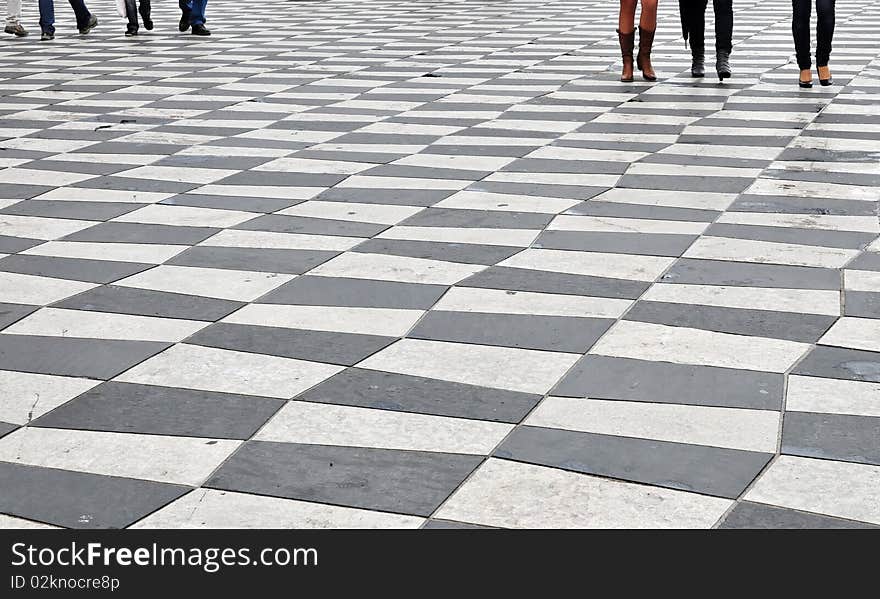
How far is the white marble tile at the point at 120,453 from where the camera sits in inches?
123

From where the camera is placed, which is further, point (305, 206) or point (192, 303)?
point (305, 206)

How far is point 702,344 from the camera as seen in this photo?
3.99m

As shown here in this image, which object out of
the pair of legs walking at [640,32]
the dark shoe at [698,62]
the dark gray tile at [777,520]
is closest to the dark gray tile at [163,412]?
the dark gray tile at [777,520]

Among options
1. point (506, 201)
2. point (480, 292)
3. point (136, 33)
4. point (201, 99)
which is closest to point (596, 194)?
point (506, 201)

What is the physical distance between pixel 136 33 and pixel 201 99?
17.9 ft

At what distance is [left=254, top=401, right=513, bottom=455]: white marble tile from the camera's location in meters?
3.27

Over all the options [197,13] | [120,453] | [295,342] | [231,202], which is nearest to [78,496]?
[120,453]

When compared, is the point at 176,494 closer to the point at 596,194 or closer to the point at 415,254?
the point at 415,254

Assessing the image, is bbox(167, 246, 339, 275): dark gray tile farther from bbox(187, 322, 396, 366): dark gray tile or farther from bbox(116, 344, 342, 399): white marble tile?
bbox(116, 344, 342, 399): white marble tile

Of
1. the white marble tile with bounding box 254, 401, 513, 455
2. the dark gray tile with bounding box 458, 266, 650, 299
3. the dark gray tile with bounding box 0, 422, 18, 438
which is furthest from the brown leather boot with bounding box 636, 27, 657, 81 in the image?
the dark gray tile with bounding box 0, 422, 18, 438

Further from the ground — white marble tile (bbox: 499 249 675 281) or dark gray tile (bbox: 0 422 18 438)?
dark gray tile (bbox: 0 422 18 438)

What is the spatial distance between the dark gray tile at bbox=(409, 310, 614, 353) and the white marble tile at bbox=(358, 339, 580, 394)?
6 cm

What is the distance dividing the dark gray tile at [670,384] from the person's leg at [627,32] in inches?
256
